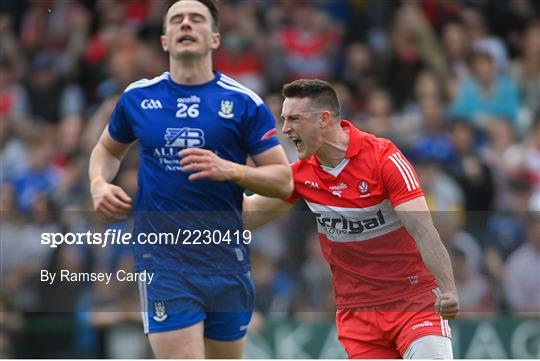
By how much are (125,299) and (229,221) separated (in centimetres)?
98

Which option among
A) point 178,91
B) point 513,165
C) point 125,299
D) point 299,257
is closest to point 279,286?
point 299,257

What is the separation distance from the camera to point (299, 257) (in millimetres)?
8648

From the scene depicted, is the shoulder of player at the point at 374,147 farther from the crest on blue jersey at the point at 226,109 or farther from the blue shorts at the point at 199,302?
the blue shorts at the point at 199,302

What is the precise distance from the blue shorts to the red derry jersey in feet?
1.80

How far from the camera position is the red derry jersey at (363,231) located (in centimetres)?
755

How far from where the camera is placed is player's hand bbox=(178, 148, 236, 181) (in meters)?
6.88

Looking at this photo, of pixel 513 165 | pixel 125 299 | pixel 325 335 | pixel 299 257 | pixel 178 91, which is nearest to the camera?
pixel 178 91

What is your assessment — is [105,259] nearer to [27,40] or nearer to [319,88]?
[319,88]

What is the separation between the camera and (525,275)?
970 cm

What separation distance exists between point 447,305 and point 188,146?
1611mm

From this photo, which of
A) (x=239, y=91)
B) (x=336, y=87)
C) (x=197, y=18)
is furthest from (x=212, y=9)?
(x=336, y=87)

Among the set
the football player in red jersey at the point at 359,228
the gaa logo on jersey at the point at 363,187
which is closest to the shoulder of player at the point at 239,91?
the football player in red jersey at the point at 359,228

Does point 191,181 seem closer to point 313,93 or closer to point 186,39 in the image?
point 186,39

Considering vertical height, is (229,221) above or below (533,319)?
above
